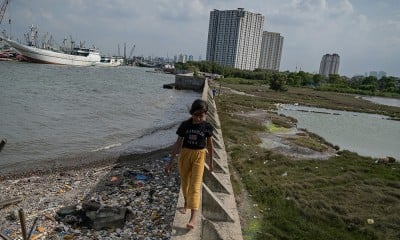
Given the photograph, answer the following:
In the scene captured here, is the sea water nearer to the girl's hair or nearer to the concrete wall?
the girl's hair

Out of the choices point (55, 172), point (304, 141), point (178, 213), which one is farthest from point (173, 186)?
point (304, 141)

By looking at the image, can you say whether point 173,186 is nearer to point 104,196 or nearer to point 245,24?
point 104,196

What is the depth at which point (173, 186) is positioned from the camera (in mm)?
9445

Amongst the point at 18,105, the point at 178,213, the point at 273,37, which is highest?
the point at 273,37

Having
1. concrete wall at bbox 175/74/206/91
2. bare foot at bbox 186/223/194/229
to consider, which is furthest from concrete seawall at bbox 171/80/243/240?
concrete wall at bbox 175/74/206/91

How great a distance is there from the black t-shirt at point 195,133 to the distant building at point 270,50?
→ 179619 mm

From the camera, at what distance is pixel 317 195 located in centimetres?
942

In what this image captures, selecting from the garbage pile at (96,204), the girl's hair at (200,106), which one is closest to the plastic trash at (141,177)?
the garbage pile at (96,204)

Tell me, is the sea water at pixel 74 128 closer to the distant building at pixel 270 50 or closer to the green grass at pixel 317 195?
the green grass at pixel 317 195

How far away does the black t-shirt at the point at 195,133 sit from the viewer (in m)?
5.20

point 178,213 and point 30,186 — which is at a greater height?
point 178,213

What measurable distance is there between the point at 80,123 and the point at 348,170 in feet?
53.0

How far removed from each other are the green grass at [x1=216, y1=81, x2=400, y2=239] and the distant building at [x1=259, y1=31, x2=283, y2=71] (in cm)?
17154

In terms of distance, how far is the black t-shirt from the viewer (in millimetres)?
5195
